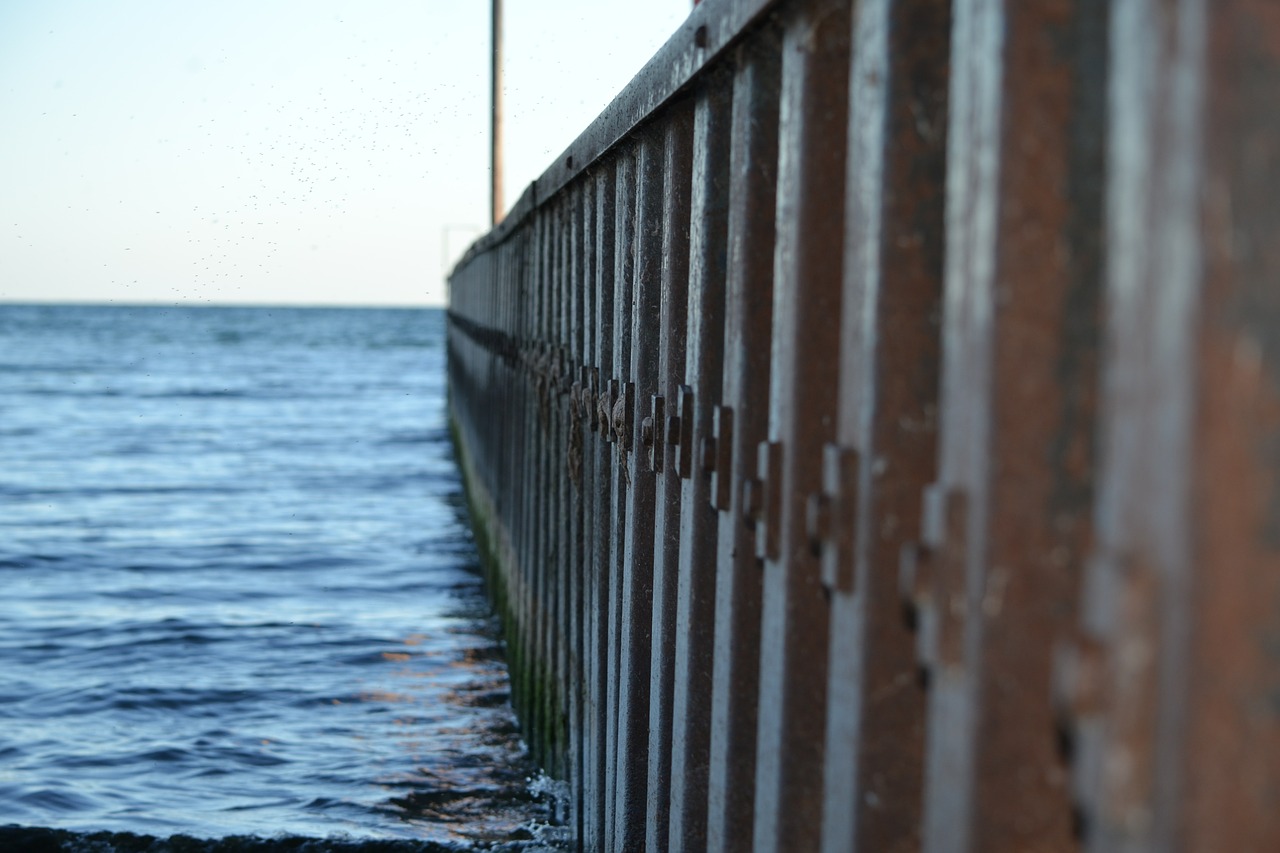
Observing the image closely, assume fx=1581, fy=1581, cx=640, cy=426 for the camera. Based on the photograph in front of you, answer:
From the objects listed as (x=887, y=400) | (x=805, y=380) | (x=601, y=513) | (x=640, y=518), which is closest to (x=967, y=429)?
(x=887, y=400)

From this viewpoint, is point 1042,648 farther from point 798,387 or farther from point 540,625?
point 540,625

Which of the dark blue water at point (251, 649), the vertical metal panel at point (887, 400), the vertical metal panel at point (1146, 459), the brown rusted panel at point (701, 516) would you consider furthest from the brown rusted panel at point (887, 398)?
the dark blue water at point (251, 649)

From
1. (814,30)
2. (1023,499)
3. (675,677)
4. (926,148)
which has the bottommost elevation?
(675,677)


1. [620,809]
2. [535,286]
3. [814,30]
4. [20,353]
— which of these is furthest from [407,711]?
[20,353]

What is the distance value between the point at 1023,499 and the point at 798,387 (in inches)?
34.1

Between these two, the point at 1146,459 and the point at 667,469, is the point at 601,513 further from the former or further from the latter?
the point at 1146,459

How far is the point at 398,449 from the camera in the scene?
30469 millimetres

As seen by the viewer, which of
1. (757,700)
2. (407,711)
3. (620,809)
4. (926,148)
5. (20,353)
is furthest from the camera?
(20,353)

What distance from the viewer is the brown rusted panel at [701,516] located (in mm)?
3338

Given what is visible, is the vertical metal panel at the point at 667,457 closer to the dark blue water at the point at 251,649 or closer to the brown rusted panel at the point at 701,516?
the brown rusted panel at the point at 701,516

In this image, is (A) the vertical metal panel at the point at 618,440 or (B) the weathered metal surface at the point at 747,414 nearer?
(B) the weathered metal surface at the point at 747,414

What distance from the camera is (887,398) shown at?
210 cm

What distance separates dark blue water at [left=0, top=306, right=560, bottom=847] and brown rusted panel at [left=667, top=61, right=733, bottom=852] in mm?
3488

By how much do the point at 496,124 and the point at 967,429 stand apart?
874 inches
